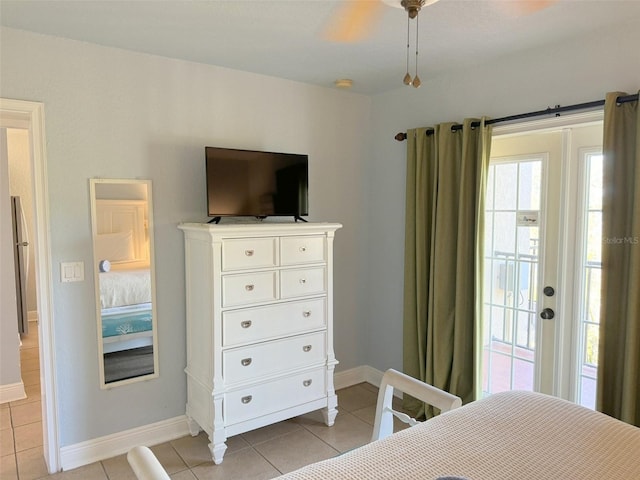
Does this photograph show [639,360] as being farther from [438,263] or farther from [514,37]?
[514,37]

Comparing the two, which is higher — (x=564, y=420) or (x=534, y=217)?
(x=534, y=217)

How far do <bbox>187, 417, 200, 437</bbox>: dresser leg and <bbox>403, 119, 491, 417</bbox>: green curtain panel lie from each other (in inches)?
60.6

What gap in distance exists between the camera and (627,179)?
7.39ft

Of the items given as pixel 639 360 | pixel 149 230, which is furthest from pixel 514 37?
pixel 149 230

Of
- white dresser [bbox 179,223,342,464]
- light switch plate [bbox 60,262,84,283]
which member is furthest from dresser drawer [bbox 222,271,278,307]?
light switch plate [bbox 60,262,84,283]

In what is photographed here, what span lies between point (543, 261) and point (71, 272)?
285 centimetres

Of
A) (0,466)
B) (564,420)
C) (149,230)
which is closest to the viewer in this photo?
(564,420)

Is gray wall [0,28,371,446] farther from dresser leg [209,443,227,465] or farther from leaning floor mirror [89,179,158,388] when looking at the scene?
dresser leg [209,443,227,465]

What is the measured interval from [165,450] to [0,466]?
36.9 inches

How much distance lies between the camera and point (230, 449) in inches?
112

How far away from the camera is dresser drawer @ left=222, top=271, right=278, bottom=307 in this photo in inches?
104

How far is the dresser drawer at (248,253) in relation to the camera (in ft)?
8.64

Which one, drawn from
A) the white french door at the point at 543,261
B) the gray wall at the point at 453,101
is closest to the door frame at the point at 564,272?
the white french door at the point at 543,261

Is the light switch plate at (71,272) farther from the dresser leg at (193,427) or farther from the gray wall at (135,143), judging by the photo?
the dresser leg at (193,427)
